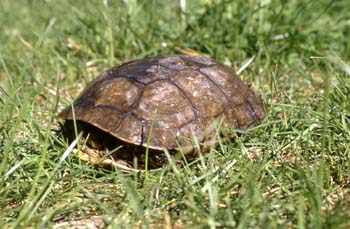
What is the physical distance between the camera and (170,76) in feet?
10.0

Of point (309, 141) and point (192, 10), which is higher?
point (192, 10)

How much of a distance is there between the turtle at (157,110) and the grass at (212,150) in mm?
142

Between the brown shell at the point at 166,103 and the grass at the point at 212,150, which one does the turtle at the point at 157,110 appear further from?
the grass at the point at 212,150

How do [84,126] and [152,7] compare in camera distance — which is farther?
[152,7]

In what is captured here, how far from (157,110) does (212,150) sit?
0.48 m

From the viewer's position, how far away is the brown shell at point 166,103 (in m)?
2.87

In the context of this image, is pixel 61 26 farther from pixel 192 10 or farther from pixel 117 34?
pixel 192 10


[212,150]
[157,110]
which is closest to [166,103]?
[157,110]

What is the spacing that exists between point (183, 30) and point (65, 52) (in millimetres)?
Answer: 892

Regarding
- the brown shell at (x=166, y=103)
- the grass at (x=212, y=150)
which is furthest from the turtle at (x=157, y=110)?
the grass at (x=212, y=150)

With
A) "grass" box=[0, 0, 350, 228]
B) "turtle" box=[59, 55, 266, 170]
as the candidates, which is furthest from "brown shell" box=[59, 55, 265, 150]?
"grass" box=[0, 0, 350, 228]

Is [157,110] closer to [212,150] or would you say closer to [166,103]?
[166,103]

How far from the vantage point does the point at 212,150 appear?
2.52m

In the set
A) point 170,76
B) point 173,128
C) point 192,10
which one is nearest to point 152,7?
point 192,10
